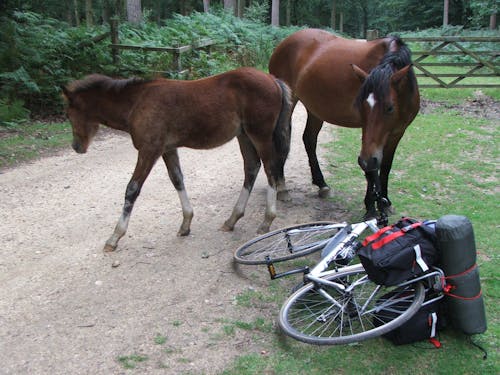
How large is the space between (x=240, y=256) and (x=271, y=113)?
1.58m

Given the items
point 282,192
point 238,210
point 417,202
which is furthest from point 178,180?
point 417,202

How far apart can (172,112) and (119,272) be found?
1.69 meters

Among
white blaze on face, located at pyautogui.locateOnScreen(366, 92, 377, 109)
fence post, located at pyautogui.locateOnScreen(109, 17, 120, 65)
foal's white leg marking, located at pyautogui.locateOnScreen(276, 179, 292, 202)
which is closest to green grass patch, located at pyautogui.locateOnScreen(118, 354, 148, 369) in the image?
Answer: white blaze on face, located at pyautogui.locateOnScreen(366, 92, 377, 109)

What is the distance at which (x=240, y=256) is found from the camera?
4.77m

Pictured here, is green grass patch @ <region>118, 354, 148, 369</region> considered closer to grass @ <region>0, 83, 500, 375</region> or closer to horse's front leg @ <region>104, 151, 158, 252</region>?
grass @ <region>0, 83, 500, 375</region>

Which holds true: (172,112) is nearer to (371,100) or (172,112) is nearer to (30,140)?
(371,100)

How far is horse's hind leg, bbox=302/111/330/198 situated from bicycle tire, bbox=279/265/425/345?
9.48ft

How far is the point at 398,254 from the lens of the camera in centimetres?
340

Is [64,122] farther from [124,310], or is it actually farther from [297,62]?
[124,310]

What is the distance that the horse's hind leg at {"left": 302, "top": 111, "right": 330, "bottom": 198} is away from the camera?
271 inches

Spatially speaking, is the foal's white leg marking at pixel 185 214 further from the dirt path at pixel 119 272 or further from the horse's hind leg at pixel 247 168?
the horse's hind leg at pixel 247 168

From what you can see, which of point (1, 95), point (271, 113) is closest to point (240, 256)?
point (271, 113)

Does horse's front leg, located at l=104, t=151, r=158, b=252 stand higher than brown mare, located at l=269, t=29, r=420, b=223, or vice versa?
brown mare, located at l=269, t=29, r=420, b=223

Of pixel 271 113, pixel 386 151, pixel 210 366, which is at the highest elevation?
pixel 271 113
